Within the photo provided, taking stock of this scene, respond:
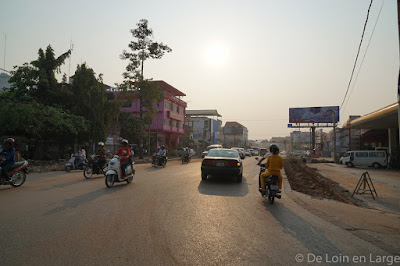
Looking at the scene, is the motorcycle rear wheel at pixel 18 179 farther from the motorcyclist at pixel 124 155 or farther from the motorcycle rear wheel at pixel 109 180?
the motorcyclist at pixel 124 155

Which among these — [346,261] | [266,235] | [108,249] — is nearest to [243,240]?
[266,235]

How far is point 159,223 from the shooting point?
18.2 feet

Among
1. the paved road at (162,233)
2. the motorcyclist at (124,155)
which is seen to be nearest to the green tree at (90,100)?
the motorcyclist at (124,155)

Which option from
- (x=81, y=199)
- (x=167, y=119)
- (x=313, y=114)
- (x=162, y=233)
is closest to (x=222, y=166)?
(x=81, y=199)

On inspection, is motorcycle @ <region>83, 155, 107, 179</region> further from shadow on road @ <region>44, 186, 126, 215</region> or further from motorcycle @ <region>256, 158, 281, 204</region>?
motorcycle @ <region>256, 158, 281, 204</region>

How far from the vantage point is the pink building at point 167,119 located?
158 feet

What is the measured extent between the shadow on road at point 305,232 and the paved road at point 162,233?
0.05 ft

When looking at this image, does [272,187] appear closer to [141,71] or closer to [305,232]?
[305,232]

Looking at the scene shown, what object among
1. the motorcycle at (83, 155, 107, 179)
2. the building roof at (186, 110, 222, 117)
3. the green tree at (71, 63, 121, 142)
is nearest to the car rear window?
the motorcycle at (83, 155, 107, 179)

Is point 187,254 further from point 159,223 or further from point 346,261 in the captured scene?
point 346,261

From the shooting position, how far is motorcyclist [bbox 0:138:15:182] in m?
9.62

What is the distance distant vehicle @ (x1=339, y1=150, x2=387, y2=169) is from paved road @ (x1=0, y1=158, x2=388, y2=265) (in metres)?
27.8

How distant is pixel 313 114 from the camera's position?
61.3 meters

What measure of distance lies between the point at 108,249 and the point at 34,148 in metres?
24.7
